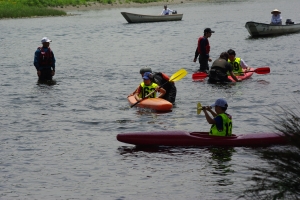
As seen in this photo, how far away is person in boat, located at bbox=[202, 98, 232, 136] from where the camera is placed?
47.3ft

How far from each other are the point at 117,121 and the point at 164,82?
6.57 ft

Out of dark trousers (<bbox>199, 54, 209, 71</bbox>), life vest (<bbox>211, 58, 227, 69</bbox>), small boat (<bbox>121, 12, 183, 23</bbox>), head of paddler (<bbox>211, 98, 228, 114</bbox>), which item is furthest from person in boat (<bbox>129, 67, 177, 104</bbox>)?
small boat (<bbox>121, 12, 183, 23</bbox>)

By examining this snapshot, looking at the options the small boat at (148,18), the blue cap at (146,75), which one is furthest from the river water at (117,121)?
the small boat at (148,18)

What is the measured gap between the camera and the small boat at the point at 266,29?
136ft

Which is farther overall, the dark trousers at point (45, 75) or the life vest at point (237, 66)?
the dark trousers at point (45, 75)

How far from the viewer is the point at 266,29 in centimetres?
4159

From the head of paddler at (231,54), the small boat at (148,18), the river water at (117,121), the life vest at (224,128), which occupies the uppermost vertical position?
the head of paddler at (231,54)

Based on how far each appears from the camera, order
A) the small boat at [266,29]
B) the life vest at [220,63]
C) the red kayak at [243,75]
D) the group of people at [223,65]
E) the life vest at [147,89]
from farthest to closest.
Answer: the small boat at [266,29] < the red kayak at [243,75] < the group of people at [223,65] < the life vest at [220,63] < the life vest at [147,89]

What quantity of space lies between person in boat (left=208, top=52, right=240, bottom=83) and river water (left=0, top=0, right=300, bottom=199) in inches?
14.0

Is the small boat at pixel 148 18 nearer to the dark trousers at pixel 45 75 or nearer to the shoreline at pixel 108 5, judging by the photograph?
the shoreline at pixel 108 5

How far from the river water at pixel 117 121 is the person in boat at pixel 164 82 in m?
0.42

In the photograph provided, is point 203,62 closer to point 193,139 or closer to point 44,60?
point 44,60

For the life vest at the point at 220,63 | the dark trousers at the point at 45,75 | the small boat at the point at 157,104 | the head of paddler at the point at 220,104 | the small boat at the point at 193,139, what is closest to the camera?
the head of paddler at the point at 220,104

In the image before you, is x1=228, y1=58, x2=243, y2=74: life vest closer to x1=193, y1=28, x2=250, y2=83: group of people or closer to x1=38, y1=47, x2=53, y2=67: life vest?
x1=193, y1=28, x2=250, y2=83: group of people
